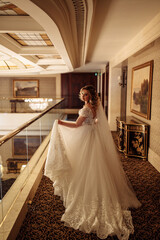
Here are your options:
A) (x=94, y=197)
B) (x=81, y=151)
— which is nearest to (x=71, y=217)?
(x=94, y=197)

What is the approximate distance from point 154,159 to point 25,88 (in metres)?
12.7

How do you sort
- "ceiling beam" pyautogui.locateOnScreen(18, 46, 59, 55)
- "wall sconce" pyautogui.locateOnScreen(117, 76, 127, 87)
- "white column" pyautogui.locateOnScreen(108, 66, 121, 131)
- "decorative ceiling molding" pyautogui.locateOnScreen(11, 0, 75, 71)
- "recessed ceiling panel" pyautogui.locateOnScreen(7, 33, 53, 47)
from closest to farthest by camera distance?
"decorative ceiling molding" pyautogui.locateOnScreen(11, 0, 75, 71) → "recessed ceiling panel" pyautogui.locateOnScreen(7, 33, 53, 47) → "ceiling beam" pyautogui.locateOnScreen(18, 46, 59, 55) → "wall sconce" pyautogui.locateOnScreen(117, 76, 127, 87) → "white column" pyautogui.locateOnScreen(108, 66, 121, 131)

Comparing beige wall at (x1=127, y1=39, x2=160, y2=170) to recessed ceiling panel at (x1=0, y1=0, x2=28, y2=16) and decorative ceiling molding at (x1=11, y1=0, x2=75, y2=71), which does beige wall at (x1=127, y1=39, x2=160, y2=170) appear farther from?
recessed ceiling panel at (x1=0, y1=0, x2=28, y2=16)

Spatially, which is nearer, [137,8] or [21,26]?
[137,8]

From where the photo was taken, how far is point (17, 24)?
148 inches

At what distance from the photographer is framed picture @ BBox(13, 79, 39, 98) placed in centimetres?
1539

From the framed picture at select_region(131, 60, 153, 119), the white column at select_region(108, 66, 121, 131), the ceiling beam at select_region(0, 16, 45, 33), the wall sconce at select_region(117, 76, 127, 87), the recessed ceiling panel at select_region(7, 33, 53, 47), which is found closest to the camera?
the ceiling beam at select_region(0, 16, 45, 33)

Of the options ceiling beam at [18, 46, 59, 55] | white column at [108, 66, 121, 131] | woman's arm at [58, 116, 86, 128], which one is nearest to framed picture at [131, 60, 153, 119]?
white column at [108, 66, 121, 131]

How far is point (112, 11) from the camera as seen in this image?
126 inches

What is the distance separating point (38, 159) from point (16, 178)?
48.4 inches

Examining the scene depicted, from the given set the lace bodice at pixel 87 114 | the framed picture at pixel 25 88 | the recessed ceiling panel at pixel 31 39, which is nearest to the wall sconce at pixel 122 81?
the recessed ceiling panel at pixel 31 39

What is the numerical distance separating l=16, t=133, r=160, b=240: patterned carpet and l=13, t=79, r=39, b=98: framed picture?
12.3 m

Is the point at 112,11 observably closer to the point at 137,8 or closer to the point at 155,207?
the point at 137,8

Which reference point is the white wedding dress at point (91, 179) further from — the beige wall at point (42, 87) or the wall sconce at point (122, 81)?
the beige wall at point (42, 87)
